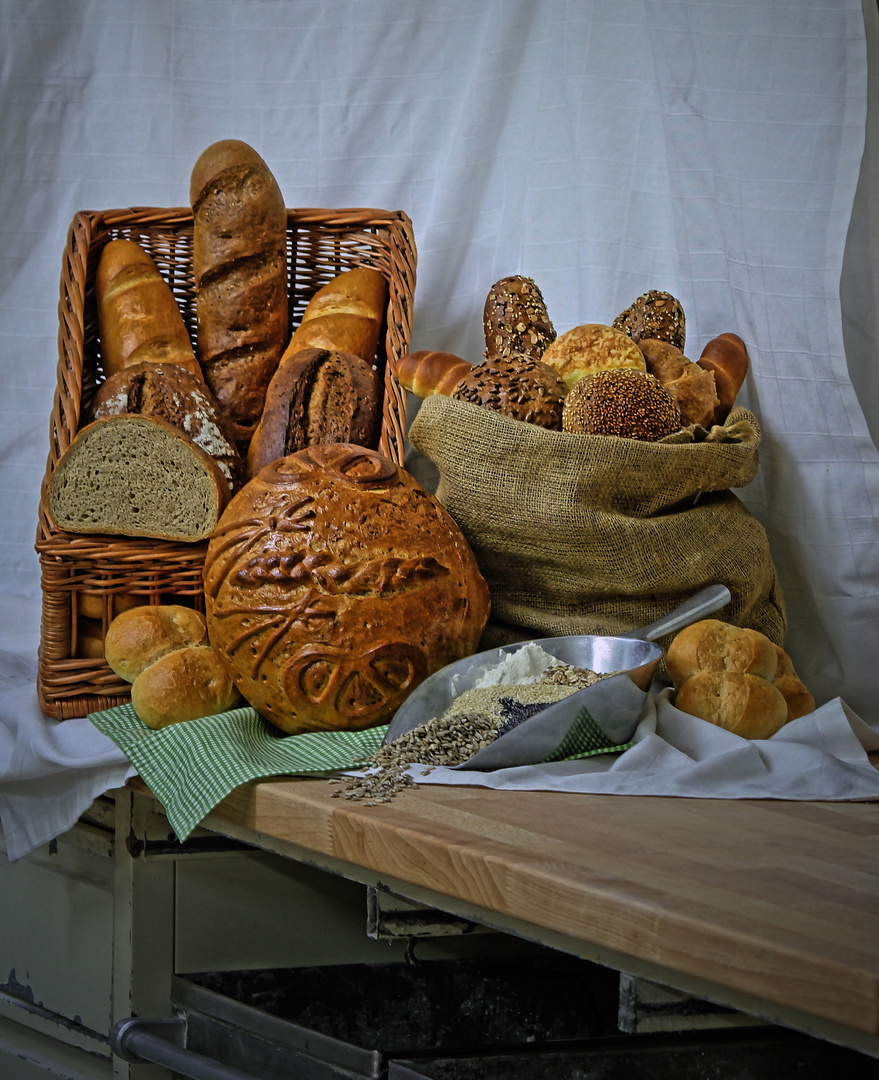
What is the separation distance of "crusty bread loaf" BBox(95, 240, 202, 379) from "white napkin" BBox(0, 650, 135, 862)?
1.79 feet

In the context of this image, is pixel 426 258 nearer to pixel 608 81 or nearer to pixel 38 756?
pixel 608 81

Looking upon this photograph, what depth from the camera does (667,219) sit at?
1.47 m

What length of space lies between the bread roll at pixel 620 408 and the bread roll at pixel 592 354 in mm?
48

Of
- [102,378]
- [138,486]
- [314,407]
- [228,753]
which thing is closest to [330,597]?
[228,753]

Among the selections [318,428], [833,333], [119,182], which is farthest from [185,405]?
[833,333]

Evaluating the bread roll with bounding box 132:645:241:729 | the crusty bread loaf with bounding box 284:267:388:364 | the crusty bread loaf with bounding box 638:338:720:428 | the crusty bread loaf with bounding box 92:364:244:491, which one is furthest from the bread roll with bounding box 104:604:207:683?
the crusty bread loaf with bounding box 638:338:720:428

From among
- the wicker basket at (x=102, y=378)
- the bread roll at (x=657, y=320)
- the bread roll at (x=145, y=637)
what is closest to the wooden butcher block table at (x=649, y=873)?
the bread roll at (x=145, y=637)

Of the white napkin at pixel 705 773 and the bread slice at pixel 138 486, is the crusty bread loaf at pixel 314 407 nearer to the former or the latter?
the bread slice at pixel 138 486

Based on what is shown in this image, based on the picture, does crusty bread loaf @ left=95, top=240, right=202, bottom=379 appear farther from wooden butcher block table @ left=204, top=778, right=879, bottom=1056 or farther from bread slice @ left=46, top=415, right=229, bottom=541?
wooden butcher block table @ left=204, top=778, right=879, bottom=1056

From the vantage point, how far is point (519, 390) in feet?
3.77

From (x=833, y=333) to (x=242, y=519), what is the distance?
0.77 m

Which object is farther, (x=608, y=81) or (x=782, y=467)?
(x=608, y=81)

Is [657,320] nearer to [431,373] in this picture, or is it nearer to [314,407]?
[431,373]

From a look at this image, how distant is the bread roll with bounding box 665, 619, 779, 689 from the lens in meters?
0.95
